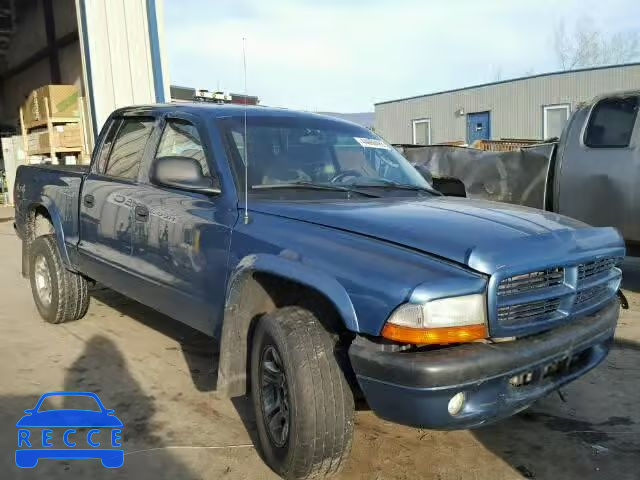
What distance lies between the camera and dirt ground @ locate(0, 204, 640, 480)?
2869mm

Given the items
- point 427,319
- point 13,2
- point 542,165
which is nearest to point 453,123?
point 13,2

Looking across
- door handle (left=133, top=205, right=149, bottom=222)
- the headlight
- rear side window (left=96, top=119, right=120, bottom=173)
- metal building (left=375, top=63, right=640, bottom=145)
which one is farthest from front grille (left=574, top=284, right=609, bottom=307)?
metal building (left=375, top=63, right=640, bottom=145)

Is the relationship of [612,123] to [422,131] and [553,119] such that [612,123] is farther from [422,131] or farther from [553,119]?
[422,131]

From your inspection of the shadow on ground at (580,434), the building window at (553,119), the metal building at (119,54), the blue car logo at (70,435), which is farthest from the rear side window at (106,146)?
the building window at (553,119)

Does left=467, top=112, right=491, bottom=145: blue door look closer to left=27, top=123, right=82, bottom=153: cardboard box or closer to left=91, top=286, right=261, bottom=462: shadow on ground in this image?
left=27, top=123, right=82, bottom=153: cardboard box

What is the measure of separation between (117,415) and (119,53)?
821cm

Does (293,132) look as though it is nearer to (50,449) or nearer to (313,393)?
(313,393)

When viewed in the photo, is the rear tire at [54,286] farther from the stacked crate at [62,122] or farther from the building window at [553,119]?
the building window at [553,119]

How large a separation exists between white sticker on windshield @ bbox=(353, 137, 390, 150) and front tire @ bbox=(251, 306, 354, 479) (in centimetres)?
154

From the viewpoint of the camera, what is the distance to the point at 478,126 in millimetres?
25781

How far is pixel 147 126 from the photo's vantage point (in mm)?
4137

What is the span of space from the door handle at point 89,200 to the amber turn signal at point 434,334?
2957mm

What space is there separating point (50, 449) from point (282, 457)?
1.31 m

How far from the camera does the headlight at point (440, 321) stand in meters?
2.20
